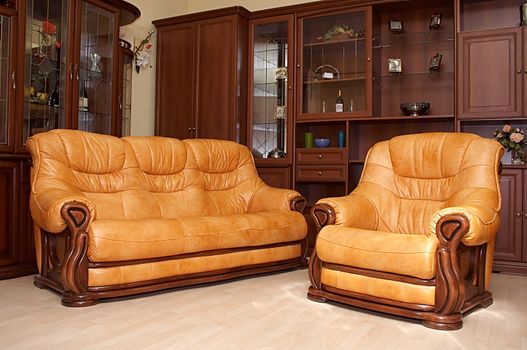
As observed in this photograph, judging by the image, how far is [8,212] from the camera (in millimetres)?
3770

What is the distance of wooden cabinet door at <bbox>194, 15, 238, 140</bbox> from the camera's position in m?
5.07

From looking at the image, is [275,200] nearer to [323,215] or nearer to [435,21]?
[323,215]

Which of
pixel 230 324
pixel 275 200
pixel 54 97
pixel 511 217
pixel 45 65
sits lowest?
pixel 230 324

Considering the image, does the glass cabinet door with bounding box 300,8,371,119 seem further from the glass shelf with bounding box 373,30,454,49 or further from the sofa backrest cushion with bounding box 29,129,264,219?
the sofa backrest cushion with bounding box 29,129,264,219

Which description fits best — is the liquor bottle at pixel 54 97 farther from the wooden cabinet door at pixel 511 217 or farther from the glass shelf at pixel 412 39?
the wooden cabinet door at pixel 511 217

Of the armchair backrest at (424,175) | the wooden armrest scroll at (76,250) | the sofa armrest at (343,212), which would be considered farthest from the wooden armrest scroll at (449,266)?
the wooden armrest scroll at (76,250)

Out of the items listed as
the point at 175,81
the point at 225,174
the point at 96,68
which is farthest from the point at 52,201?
the point at 175,81

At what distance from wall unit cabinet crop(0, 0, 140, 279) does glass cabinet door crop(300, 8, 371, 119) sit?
1742 mm

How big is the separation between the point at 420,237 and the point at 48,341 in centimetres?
186

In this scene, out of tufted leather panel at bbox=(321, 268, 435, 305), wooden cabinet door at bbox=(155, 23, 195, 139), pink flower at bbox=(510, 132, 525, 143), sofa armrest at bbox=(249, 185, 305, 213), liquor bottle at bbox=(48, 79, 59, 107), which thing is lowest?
tufted leather panel at bbox=(321, 268, 435, 305)

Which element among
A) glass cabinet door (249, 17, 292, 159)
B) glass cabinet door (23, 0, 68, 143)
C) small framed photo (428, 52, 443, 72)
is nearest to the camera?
glass cabinet door (23, 0, 68, 143)

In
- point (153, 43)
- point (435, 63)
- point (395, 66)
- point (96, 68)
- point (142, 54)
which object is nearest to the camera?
point (96, 68)

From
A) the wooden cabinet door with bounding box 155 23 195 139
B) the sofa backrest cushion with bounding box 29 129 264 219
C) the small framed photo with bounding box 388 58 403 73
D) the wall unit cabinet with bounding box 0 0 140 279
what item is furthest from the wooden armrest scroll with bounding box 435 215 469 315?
the wooden cabinet door with bounding box 155 23 195 139

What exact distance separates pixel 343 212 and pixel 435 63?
84.2 inches
